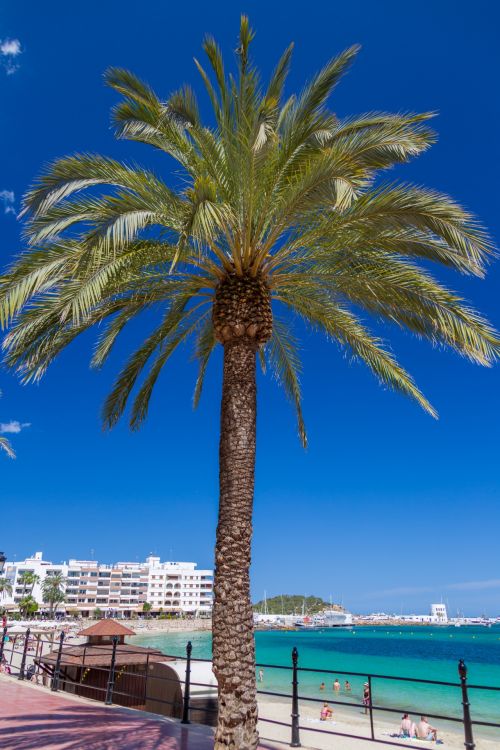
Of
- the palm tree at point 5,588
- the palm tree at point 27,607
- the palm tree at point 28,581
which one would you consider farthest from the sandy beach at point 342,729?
the palm tree at point 28,581

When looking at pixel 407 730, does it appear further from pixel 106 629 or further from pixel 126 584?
pixel 126 584

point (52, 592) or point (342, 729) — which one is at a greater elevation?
point (52, 592)

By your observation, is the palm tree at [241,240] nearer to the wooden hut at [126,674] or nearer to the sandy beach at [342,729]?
the wooden hut at [126,674]

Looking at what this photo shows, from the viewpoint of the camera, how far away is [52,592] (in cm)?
11225

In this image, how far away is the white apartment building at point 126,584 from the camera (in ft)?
412

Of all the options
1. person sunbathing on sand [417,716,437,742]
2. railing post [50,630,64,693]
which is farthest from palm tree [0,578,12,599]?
railing post [50,630,64,693]

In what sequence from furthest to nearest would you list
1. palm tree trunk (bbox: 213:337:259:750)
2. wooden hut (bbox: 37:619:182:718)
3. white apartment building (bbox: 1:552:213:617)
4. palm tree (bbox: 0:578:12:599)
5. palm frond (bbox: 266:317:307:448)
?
white apartment building (bbox: 1:552:213:617) < palm tree (bbox: 0:578:12:599) < wooden hut (bbox: 37:619:182:718) < palm frond (bbox: 266:317:307:448) < palm tree trunk (bbox: 213:337:259:750)

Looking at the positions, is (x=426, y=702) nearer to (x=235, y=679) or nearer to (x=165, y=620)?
(x=235, y=679)

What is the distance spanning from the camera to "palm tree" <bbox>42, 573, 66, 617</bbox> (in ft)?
368

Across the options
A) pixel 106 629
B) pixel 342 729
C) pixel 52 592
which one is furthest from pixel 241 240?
pixel 52 592

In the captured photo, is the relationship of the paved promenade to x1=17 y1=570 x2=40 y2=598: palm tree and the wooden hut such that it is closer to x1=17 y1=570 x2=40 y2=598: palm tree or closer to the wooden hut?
the wooden hut

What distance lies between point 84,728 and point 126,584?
131928 mm

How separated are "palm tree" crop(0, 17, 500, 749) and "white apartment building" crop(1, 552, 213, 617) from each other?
423ft

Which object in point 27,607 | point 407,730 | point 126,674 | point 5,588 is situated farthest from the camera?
point 5,588
